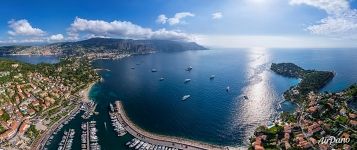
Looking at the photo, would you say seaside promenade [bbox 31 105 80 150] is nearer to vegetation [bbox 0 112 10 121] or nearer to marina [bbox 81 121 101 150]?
marina [bbox 81 121 101 150]

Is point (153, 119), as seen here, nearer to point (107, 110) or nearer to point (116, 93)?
point (107, 110)

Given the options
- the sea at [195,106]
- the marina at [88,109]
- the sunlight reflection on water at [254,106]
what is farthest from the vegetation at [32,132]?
the sunlight reflection on water at [254,106]

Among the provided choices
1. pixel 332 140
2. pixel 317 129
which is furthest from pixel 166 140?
pixel 332 140

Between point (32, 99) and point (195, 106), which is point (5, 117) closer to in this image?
point (32, 99)

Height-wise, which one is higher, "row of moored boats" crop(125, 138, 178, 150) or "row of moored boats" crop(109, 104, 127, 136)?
"row of moored boats" crop(109, 104, 127, 136)

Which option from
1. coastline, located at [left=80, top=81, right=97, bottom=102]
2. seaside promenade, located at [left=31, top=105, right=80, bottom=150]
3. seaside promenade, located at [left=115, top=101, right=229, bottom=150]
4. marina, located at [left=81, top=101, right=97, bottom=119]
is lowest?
seaside promenade, located at [left=31, top=105, right=80, bottom=150]

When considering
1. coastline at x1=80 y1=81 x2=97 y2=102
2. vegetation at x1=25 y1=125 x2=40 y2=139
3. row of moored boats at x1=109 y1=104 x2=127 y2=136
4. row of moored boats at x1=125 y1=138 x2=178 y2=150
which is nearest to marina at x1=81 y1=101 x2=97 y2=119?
row of moored boats at x1=109 y1=104 x2=127 y2=136

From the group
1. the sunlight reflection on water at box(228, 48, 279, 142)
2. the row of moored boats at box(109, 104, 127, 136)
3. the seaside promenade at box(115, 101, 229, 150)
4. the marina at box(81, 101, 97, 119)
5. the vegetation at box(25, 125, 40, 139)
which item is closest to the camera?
the seaside promenade at box(115, 101, 229, 150)
